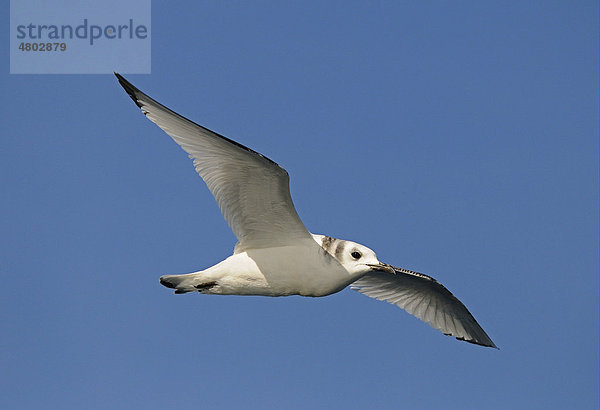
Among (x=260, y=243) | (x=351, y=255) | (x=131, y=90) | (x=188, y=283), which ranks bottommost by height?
(x=188, y=283)

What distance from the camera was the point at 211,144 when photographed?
9.83 m

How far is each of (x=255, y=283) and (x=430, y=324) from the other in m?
4.62

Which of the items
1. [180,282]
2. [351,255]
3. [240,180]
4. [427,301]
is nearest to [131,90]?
[240,180]

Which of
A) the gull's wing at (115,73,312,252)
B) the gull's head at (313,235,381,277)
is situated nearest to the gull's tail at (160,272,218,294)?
the gull's wing at (115,73,312,252)

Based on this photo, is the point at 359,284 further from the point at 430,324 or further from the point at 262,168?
the point at 262,168

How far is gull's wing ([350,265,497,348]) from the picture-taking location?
44.2ft

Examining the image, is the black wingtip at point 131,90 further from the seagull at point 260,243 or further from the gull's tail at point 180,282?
the gull's tail at point 180,282

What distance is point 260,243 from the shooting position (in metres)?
10.4

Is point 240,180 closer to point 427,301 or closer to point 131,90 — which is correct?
point 131,90

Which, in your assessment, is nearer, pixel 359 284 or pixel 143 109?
pixel 143 109

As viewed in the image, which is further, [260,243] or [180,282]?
[260,243]

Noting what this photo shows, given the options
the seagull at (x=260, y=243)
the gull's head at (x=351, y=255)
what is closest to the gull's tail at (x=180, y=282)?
the seagull at (x=260, y=243)

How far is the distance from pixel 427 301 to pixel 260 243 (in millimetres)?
4368

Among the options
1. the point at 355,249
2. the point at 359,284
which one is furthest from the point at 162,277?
the point at 359,284
